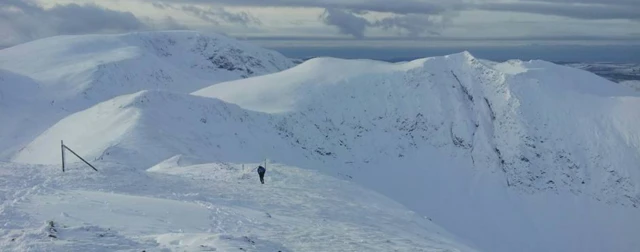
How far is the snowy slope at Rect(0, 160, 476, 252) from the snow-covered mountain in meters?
28.7

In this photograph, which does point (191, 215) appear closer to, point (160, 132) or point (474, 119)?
point (160, 132)

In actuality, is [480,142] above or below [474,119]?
below

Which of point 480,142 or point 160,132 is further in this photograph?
point 480,142

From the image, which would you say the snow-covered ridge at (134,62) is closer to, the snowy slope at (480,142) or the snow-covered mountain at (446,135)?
the snow-covered mountain at (446,135)

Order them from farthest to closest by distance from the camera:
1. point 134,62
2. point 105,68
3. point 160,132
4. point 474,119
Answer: point 134,62 → point 105,68 → point 474,119 → point 160,132

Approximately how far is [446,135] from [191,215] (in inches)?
2643

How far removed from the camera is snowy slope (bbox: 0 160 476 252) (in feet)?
49.2

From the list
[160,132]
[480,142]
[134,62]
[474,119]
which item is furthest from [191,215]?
[134,62]

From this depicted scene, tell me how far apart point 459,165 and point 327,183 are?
168ft

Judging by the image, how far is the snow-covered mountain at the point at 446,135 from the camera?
65562mm

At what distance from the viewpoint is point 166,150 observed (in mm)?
52281

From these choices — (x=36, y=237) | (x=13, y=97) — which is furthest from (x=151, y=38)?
(x=36, y=237)

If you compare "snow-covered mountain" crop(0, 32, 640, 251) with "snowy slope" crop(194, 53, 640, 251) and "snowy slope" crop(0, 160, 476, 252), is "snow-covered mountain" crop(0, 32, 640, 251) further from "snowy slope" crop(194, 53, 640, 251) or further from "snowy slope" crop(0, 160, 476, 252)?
"snowy slope" crop(0, 160, 476, 252)

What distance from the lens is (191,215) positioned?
20.0 metres
